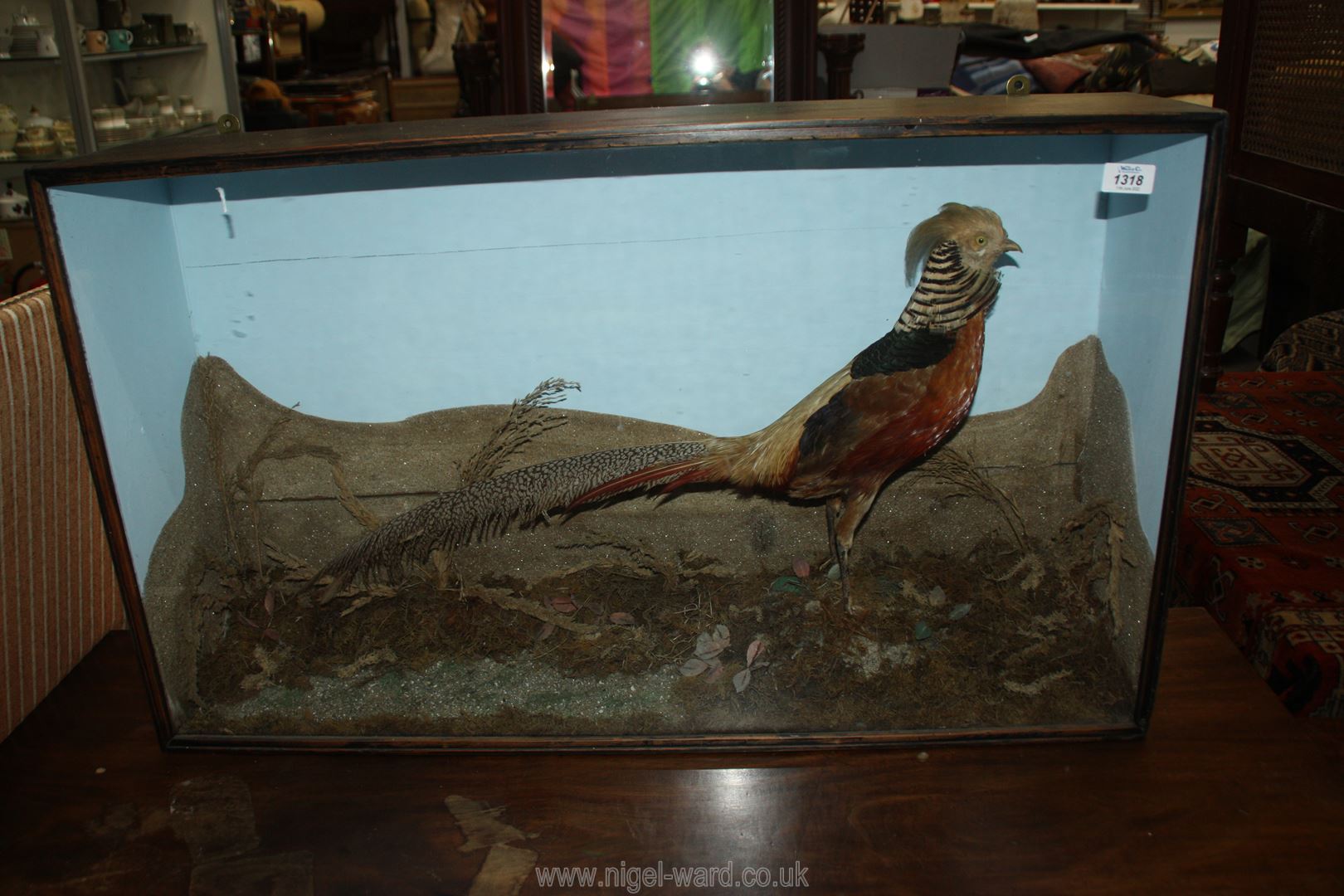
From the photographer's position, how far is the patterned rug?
4.56 ft

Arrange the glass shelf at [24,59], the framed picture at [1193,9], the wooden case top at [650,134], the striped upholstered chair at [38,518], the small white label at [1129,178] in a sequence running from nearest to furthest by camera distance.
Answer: the wooden case top at [650,134], the small white label at [1129,178], the striped upholstered chair at [38,518], the glass shelf at [24,59], the framed picture at [1193,9]

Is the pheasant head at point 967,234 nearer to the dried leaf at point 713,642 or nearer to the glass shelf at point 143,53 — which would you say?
the dried leaf at point 713,642

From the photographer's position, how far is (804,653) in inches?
52.0

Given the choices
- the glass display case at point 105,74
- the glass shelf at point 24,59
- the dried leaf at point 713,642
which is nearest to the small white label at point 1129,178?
the dried leaf at point 713,642

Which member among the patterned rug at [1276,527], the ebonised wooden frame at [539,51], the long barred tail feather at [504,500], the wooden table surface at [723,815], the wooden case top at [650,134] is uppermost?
the ebonised wooden frame at [539,51]

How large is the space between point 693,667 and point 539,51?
146cm

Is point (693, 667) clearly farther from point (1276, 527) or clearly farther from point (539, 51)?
point (539, 51)

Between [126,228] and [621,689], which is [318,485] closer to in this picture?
[126,228]

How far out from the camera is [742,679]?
51.1 inches

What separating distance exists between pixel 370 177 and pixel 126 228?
0.30 metres

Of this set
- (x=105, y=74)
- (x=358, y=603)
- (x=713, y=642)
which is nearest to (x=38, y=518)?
(x=358, y=603)

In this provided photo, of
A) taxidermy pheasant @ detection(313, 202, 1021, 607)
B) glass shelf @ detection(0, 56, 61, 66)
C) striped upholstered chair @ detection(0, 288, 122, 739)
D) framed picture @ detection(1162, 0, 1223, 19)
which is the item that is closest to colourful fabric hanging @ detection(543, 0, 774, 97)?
taxidermy pheasant @ detection(313, 202, 1021, 607)

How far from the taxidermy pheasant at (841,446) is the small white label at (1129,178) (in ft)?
0.50

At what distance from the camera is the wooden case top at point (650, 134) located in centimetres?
99
